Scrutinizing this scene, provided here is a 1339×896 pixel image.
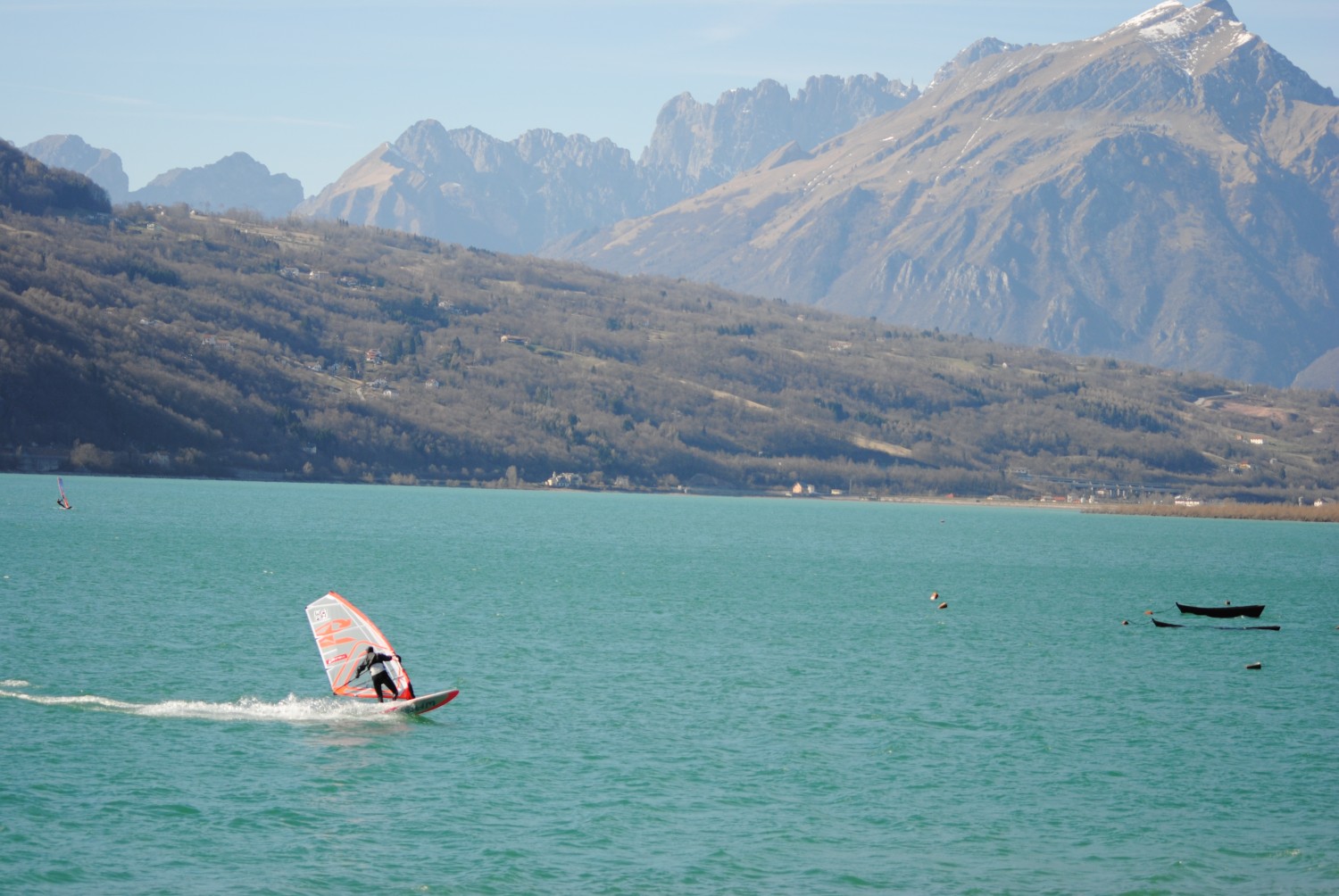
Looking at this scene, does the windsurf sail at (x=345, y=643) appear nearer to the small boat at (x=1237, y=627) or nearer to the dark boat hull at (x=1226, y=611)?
the small boat at (x=1237, y=627)

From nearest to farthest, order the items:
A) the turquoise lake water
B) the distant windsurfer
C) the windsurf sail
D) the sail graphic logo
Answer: the turquoise lake water < the distant windsurfer < the windsurf sail < the sail graphic logo

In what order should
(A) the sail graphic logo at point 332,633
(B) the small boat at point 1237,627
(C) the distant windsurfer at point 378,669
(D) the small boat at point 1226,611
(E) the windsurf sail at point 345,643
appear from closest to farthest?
(C) the distant windsurfer at point 378,669, (E) the windsurf sail at point 345,643, (A) the sail graphic logo at point 332,633, (B) the small boat at point 1237,627, (D) the small boat at point 1226,611

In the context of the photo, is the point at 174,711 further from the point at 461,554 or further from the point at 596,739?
the point at 461,554

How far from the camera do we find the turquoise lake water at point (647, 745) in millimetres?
31250

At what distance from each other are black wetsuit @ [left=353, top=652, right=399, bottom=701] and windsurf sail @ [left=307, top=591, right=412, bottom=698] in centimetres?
15

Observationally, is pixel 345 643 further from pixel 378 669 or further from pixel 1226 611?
pixel 1226 611

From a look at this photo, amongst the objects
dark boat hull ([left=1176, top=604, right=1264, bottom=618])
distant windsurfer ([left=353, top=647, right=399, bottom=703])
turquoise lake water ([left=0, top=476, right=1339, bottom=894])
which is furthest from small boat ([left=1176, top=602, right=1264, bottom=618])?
distant windsurfer ([left=353, top=647, right=399, bottom=703])

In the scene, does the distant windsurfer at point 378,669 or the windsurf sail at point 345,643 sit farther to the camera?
the windsurf sail at point 345,643

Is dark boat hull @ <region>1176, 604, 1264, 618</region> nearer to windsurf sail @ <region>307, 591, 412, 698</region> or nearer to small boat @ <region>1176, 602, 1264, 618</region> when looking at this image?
small boat @ <region>1176, 602, 1264, 618</region>

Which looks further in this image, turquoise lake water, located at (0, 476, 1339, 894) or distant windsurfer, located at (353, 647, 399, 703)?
distant windsurfer, located at (353, 647, 399, 703)

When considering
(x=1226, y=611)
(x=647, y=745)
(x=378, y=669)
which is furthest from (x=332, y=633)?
(x=1226, y=611)

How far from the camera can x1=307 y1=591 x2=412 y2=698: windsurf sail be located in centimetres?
4525

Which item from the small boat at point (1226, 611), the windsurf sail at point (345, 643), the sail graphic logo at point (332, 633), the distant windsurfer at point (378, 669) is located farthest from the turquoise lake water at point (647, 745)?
the small boat at point (1226, 611)

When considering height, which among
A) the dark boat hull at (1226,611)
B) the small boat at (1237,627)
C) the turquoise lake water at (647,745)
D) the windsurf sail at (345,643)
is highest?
the windsurf sail at (345,643)
